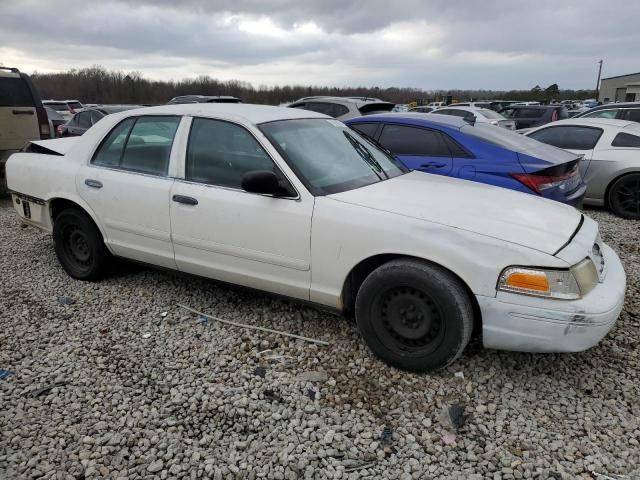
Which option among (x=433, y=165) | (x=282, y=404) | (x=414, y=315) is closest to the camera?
(x=282, y=404)

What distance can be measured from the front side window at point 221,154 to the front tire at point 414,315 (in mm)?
1123

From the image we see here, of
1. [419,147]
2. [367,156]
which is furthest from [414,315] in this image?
[419,147]

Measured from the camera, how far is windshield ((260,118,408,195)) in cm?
337

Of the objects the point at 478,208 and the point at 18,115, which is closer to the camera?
the point at 478,208

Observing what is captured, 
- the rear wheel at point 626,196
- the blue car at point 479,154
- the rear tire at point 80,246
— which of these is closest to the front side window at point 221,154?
the rear tire at point 80,246

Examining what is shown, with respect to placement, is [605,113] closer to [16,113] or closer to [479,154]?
[479,154]

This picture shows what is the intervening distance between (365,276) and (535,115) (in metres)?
16.4

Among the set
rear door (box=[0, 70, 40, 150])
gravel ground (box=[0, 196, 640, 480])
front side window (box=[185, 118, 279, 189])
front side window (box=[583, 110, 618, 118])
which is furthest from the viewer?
front side window (box=[583, 110, 618, 118])

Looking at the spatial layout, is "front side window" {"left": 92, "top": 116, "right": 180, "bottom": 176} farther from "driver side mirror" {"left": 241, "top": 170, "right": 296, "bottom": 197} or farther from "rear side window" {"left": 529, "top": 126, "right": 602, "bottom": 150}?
"rear side window" {"left": 529, "top": 126, "right": 602, "bottom": 150}

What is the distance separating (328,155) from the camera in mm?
3680

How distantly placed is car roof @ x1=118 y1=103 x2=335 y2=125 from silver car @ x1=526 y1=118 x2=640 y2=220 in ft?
16.8

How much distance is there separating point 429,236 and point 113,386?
2120 mm

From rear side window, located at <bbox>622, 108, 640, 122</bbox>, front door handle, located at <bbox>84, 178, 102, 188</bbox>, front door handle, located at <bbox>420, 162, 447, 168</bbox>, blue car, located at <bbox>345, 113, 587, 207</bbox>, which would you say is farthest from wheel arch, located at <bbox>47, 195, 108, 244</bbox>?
rear side window, located at <bbox>622, 108, 640, 122</bbox>

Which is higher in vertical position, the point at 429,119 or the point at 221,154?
the point at 429,119
